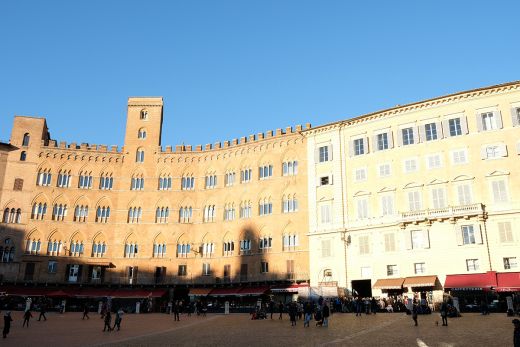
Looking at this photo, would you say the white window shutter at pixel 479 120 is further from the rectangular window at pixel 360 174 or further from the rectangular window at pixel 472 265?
the rectangular window at pixel 472 265

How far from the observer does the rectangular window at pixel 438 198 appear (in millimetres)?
42578

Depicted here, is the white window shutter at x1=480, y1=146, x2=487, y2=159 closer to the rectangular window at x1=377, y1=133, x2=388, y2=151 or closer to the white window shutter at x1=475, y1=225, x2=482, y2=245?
the white window shutter at x1=475, y1=225, x2=482, y2=245

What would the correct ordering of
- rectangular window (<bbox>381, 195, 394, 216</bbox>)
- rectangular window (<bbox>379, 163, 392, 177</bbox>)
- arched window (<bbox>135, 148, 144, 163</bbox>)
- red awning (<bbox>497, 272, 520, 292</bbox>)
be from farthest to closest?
arched window (<bbox>135, 148, 144, 163</bbox>), rectangular window (<bbox>379, 163, 392, 177</bbox>), rectangular window (<bbox>381, 195, 394, 216</bbox>), red awning (<bbox>497, 272, 520, 292</bbox>)

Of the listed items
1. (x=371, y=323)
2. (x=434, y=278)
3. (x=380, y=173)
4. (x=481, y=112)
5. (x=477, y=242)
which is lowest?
(x=371, y=323)

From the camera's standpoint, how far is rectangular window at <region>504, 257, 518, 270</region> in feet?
125

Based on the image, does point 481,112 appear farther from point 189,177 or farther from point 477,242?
point 189,177

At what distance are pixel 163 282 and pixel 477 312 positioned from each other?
35.0 metres

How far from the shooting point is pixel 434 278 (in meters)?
40.1

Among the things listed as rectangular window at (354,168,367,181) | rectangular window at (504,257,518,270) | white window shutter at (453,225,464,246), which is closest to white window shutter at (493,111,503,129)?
white window shutter at (453,225,464,246)

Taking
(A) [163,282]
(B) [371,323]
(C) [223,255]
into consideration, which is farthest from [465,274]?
(A) [163,282]

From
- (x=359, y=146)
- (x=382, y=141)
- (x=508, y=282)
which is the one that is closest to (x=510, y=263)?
(x=508, y=282)

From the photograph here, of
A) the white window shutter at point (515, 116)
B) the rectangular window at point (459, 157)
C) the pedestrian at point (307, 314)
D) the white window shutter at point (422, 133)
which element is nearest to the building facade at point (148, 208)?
the white window shutter at point (422, 133)

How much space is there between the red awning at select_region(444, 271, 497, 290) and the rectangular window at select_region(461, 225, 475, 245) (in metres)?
2.87

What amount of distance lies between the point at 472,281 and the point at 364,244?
10286 mm
